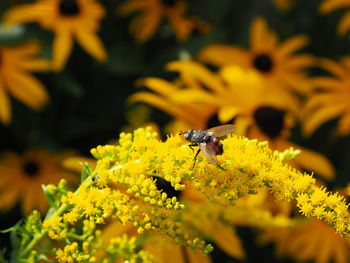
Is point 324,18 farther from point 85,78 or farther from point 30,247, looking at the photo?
point 30,247

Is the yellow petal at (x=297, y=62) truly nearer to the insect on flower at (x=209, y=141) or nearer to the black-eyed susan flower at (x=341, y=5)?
the black-eyed susan flower at (x=341, y=5)

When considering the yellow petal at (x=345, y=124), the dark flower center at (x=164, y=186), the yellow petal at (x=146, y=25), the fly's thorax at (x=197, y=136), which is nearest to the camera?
the fly's thorax at (x=197, y=136)

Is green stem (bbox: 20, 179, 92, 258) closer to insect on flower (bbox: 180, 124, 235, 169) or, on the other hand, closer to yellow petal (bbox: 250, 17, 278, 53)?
insect on flower (bbox: 180, 124, 235, 169)

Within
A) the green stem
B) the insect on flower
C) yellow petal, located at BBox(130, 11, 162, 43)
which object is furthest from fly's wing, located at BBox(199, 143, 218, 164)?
yellow petal, located at BBox(130, 11, 162, 43)

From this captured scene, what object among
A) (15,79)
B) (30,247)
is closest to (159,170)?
(30,247)

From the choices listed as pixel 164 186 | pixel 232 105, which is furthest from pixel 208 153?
pixel 232 105

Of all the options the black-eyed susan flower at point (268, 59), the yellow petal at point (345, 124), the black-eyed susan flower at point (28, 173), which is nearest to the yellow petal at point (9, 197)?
the black-eyed susan flower at point (28, 173)

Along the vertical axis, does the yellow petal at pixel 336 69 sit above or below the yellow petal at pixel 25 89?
above
